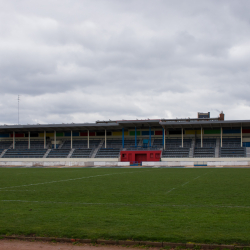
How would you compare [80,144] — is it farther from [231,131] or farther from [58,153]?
A: [231,131]

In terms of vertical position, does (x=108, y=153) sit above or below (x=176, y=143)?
below

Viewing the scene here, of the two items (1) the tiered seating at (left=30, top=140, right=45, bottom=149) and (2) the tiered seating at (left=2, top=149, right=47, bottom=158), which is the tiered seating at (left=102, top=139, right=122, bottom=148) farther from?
(1) the tiered seating at (left=30, top=140, right=45, bottom=149)

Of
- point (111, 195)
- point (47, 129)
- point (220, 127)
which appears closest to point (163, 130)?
point (220, 127)

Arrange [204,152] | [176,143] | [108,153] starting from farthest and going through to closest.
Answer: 1. [176,143]
2. [108,153]
3. [204,152]

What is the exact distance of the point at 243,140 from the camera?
221 ft

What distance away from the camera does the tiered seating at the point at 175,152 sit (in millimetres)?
63531

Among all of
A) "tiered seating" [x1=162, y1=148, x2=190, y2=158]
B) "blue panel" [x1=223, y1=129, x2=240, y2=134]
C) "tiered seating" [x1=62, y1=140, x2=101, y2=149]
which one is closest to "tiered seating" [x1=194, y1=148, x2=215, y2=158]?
"tiered seating" [x1=162, y1=148, x2=190, y2=158]

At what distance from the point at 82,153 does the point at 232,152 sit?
3369 centimetres

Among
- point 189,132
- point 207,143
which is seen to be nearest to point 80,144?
point 189,132

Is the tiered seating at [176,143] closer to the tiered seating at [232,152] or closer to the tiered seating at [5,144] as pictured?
the tiered seating at [232,152]

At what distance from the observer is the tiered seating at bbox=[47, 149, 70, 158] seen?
229 feet

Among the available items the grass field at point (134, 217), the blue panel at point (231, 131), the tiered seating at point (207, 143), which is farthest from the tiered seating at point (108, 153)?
the grass field at point (134, 217)

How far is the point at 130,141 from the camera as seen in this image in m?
74.4

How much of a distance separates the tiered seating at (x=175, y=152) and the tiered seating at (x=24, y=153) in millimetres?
29498
